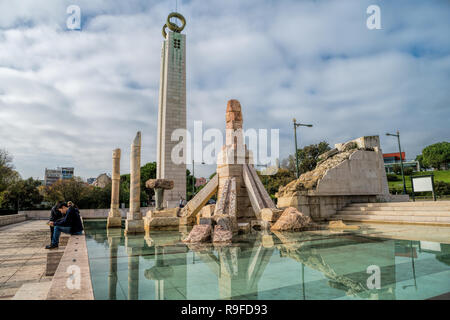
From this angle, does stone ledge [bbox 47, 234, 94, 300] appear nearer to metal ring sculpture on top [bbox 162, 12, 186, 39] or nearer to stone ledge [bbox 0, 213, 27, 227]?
stone ledge [bbox 0, 213, 27, 227]

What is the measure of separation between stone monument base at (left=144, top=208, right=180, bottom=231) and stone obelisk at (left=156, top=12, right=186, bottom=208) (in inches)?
593

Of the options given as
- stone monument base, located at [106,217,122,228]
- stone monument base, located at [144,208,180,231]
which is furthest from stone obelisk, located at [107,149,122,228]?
stone monument base, located at [144,208,180,231]

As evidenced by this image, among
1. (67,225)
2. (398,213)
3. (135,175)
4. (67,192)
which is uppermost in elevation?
(135,175)

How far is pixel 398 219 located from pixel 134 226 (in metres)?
9.65

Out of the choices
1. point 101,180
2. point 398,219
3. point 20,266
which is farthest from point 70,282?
point 101,180

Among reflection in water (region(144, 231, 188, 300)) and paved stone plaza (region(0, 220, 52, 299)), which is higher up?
reflection in water (region(144, 231, 188, 300))

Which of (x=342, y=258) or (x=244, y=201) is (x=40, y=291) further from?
(x=244, y=201)

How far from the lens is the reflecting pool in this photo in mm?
2762

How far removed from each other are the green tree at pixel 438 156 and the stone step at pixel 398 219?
196ft

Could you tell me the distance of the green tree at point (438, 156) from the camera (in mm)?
56094

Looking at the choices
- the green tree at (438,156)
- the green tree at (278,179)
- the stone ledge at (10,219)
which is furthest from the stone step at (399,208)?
the green tree at (438,156)

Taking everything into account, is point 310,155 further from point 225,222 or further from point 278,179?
point 225,222

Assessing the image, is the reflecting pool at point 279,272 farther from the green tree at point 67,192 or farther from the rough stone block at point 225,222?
the green tree at point 67,192

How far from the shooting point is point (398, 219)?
9828 mm
